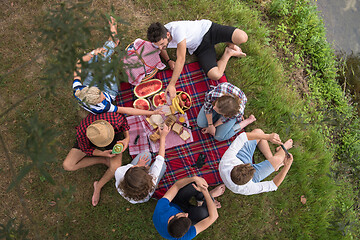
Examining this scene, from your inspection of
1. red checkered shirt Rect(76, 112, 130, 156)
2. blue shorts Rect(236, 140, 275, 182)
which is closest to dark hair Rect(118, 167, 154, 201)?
red checkered shirt Rect(76, 112, 130, 156)

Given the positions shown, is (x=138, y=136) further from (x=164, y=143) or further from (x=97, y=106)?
(x=97, y=106)

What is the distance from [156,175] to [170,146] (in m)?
0.76

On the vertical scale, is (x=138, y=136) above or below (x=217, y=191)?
above

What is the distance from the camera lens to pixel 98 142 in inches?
123

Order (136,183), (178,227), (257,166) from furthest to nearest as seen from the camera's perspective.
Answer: (257,166), (136,183), (178,227)

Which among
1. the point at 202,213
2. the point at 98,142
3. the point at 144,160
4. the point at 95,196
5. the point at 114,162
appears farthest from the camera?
the point at 95,196

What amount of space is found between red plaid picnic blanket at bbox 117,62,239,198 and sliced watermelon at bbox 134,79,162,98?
0.44ft

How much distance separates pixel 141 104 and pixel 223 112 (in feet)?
5.17

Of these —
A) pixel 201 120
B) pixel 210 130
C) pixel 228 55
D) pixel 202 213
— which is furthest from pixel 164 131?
pixel 228 55

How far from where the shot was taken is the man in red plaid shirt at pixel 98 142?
10.1ft

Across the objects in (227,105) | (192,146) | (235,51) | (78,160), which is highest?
(235,51)

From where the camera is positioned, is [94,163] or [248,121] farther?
[248,121]

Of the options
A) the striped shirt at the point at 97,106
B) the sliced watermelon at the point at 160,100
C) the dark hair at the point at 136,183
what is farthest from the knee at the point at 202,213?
the striped shirt at the point at 97,106

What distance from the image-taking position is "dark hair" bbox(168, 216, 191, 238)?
2.77 metres
